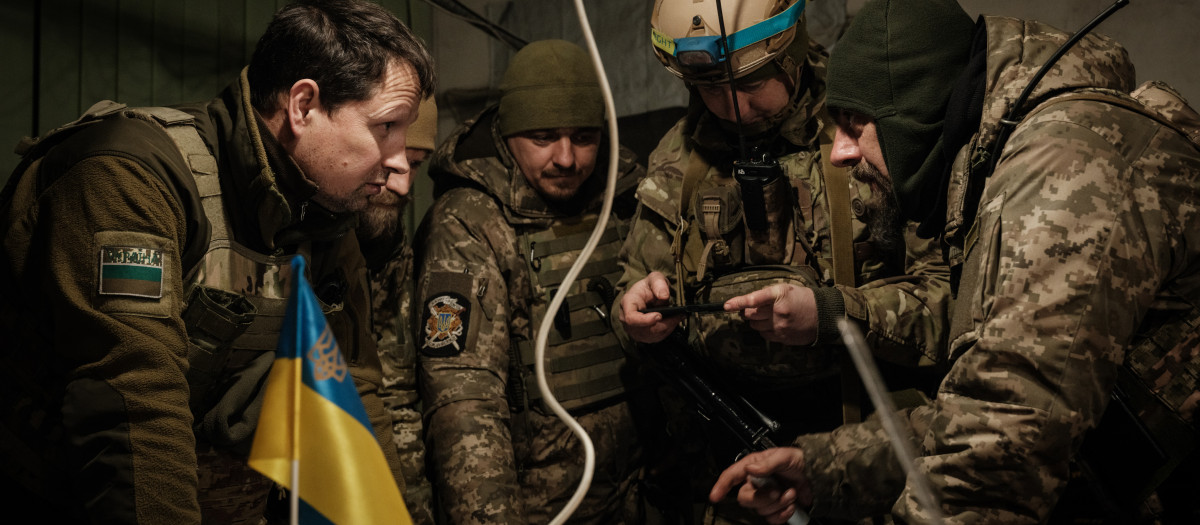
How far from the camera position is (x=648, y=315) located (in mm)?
2613

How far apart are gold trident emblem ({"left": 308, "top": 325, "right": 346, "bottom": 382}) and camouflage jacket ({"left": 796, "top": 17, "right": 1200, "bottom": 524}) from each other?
983 mm

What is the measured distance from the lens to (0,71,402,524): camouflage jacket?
1.63 m

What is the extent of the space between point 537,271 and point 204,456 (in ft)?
4.39

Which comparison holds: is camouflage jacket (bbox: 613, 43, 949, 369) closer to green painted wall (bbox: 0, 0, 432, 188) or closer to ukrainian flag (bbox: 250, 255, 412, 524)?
ukrainian flag (bbox: 250, 255, 412, 524)

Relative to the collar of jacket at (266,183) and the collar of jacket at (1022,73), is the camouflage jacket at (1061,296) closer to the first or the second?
the collar of jacket at (1022,73)

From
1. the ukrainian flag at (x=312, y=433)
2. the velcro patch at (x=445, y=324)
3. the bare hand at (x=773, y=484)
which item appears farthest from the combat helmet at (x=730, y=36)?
the ukrainian flag at (x=312, y=433)

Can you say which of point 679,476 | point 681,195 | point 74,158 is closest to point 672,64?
point 681,195

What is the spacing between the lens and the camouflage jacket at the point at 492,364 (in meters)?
2.83

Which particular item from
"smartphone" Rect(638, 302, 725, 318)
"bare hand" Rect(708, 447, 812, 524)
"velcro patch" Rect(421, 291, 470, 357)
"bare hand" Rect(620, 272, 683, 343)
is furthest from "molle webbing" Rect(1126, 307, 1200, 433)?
"velcro patch" Rect(421, 291, 470, 357)

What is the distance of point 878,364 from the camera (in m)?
2.55

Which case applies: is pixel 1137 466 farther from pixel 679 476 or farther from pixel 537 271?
pixel 537 271

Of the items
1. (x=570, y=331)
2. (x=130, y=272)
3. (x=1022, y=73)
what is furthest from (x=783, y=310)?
(x=130, y=272)

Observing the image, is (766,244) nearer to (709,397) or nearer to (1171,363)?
(709,397)

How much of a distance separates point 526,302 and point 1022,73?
6.07 feet
